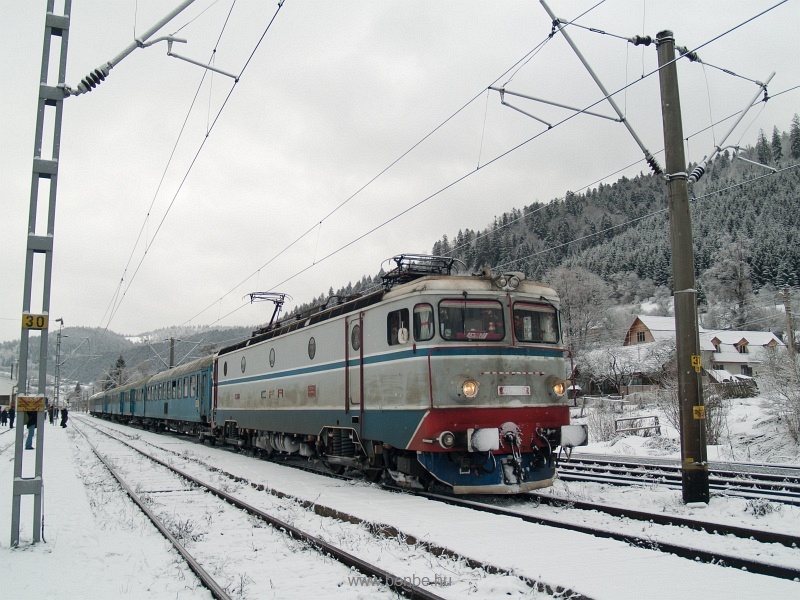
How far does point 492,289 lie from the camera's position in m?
11.5

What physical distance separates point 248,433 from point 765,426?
17.9m

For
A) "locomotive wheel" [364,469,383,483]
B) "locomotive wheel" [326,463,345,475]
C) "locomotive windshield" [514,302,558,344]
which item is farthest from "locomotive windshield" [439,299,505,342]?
"locomotive wheel" [326,463,345,475]

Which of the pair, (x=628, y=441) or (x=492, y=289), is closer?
(x=492, y=289)

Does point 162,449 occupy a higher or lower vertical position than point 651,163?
lower

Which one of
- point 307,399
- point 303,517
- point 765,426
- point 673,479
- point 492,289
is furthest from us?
point 765,426

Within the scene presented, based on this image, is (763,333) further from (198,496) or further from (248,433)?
(198,496)

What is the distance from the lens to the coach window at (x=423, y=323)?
10.9 meters

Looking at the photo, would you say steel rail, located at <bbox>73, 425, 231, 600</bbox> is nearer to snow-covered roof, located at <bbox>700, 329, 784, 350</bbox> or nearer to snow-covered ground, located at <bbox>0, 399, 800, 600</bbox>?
snow-covered ground, located at <bbox>0, 399, 800, 600</bbox>

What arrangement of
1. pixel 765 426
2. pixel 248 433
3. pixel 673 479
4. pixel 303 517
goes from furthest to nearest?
pixel 765 426
pixel 248 433
pixel 673 479
pixel 303 517

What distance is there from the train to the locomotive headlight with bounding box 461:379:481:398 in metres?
0.02

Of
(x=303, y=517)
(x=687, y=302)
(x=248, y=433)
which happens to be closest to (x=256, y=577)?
(x=303, y=517)

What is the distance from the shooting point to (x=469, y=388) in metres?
10.6

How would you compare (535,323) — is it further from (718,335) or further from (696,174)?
(718,335)

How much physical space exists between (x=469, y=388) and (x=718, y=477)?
5714 mm
